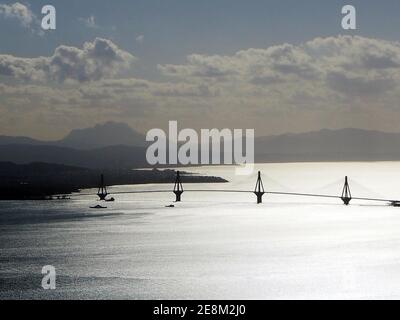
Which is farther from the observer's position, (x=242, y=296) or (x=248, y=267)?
(x=248, y=267)

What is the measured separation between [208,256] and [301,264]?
12.8 meters

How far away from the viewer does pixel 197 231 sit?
375ft

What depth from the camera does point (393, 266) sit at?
70.4 metres

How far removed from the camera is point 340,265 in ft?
238

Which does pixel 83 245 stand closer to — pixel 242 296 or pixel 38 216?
pixel 242 296
